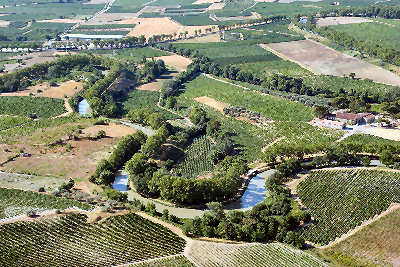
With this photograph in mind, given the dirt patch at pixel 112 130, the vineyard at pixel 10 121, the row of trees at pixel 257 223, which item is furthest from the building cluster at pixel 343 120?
the vineyard at pixel 10 121

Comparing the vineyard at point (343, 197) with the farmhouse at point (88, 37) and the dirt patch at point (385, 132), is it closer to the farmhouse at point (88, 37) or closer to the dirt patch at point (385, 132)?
the dirt patch at point (385, 132)

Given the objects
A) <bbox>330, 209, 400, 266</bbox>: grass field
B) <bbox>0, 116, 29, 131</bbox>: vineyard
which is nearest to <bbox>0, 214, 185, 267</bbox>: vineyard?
<bbox>330, 209, 400, 266</bbox>: grass field

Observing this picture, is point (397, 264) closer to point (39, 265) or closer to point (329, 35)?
point (39, 265)

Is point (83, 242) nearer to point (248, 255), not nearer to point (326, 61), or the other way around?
point (248, 255)

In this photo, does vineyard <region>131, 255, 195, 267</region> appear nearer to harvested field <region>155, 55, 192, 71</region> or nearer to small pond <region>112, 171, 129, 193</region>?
small pond <region>112, 171, 129, 193</region>

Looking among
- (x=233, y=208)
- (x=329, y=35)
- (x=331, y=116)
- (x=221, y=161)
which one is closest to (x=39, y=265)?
(x=233, y=208)

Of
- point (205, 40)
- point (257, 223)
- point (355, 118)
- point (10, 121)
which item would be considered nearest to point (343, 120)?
point (355, 118)
